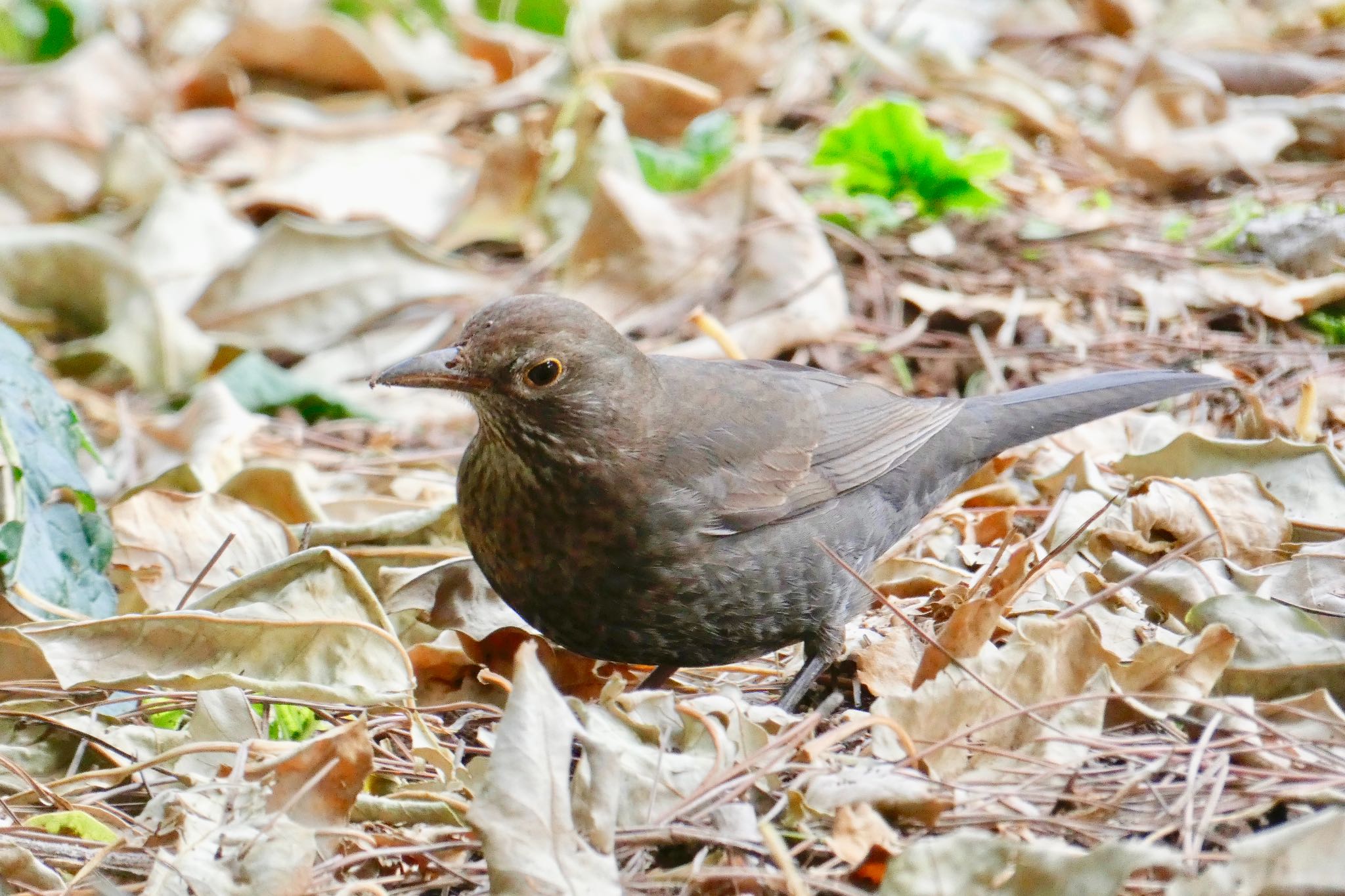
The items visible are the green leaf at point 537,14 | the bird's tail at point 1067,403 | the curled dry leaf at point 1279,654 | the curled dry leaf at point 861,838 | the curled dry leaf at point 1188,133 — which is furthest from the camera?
the green leaf at point 537,14

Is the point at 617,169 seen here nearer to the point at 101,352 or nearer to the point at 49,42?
the point at 101,352

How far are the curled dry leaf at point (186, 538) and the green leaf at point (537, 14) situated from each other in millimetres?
4692

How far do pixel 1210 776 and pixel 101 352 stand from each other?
4892 mm

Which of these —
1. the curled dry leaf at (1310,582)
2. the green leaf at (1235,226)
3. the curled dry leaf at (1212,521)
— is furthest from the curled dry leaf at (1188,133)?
the curled dry leaf at (1310,582)

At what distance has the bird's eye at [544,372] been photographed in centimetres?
378

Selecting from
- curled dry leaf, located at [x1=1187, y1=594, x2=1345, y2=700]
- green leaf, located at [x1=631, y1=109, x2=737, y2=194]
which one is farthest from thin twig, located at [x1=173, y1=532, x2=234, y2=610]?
green leaf, located at [x1=631, y1=109, x2=737, y2=194]

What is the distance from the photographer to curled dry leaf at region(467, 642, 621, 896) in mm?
2643

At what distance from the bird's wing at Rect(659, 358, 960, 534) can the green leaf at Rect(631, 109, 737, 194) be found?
215cm

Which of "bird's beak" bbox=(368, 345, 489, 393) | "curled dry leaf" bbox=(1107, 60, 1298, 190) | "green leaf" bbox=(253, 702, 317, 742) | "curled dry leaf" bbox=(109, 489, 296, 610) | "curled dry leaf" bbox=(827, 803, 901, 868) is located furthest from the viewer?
"curled dry leaf" bbox=(1107, 60, 1298, 190)

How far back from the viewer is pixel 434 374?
12.0 feet

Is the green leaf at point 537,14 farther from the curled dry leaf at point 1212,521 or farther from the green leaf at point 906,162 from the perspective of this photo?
the curled dry leaf at point 1212,521

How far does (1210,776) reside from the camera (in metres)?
2.93

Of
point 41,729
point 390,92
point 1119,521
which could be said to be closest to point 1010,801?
point 1119,521

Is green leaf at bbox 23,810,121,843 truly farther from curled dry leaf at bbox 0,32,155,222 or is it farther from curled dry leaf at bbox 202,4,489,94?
curled dry leaf at bbox 202,4,489,94
